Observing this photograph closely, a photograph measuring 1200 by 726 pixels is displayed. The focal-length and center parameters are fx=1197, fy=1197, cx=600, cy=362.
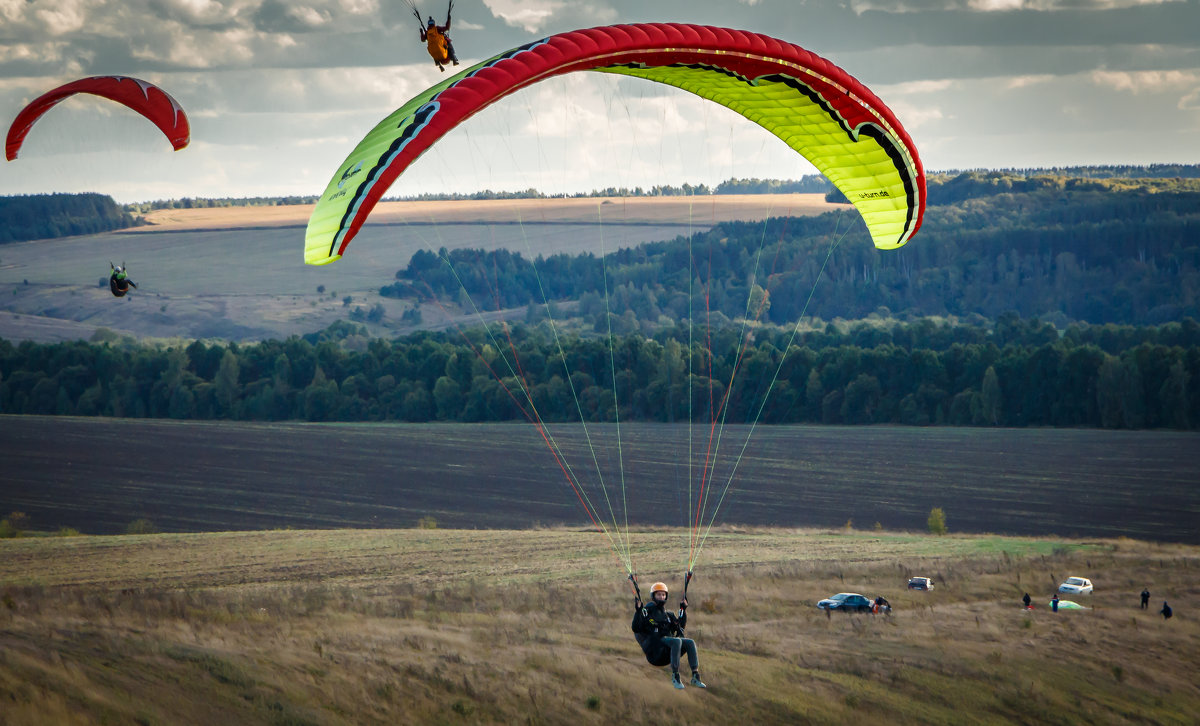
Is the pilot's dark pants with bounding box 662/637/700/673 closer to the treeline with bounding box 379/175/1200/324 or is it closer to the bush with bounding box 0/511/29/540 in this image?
the bush with bounding box 0/511/29/540

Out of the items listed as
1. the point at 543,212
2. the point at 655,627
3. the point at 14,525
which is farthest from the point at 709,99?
the point at 543,212

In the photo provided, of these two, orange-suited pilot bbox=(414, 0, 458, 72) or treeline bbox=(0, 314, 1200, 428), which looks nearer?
orange-suited pilot bbox=(414, 0, 458, 72)

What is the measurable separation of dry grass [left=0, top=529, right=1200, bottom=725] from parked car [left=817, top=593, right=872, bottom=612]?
33.3 inches

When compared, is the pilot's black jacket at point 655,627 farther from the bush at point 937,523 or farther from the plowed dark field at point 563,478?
the bush at point 937,523

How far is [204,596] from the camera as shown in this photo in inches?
1025

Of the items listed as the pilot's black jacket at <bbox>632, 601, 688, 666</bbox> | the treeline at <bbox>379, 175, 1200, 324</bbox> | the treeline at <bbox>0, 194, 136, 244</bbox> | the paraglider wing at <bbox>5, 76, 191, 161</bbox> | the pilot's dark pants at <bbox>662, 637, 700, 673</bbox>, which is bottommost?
the pilot's dark pants at <bbox>662, 637, 700, 673</bbox>

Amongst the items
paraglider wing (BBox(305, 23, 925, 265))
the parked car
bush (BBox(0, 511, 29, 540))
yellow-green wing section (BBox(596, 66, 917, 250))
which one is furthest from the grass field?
paraglider wing (BBox(305, 23, 925, 265))

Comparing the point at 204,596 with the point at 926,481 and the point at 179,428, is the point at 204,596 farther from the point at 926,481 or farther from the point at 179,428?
the point at 179,428

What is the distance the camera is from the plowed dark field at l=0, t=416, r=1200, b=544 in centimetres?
4966

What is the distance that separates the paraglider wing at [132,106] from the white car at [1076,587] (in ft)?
75.7

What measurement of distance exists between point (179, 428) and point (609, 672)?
203 feet

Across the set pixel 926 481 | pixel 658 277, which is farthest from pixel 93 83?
pixel 658 277

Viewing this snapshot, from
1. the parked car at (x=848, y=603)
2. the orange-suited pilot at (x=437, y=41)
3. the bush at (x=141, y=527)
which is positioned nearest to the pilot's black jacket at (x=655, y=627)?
the orange-suited pilot at (x=437, y=41)

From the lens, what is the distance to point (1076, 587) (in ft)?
97.3
